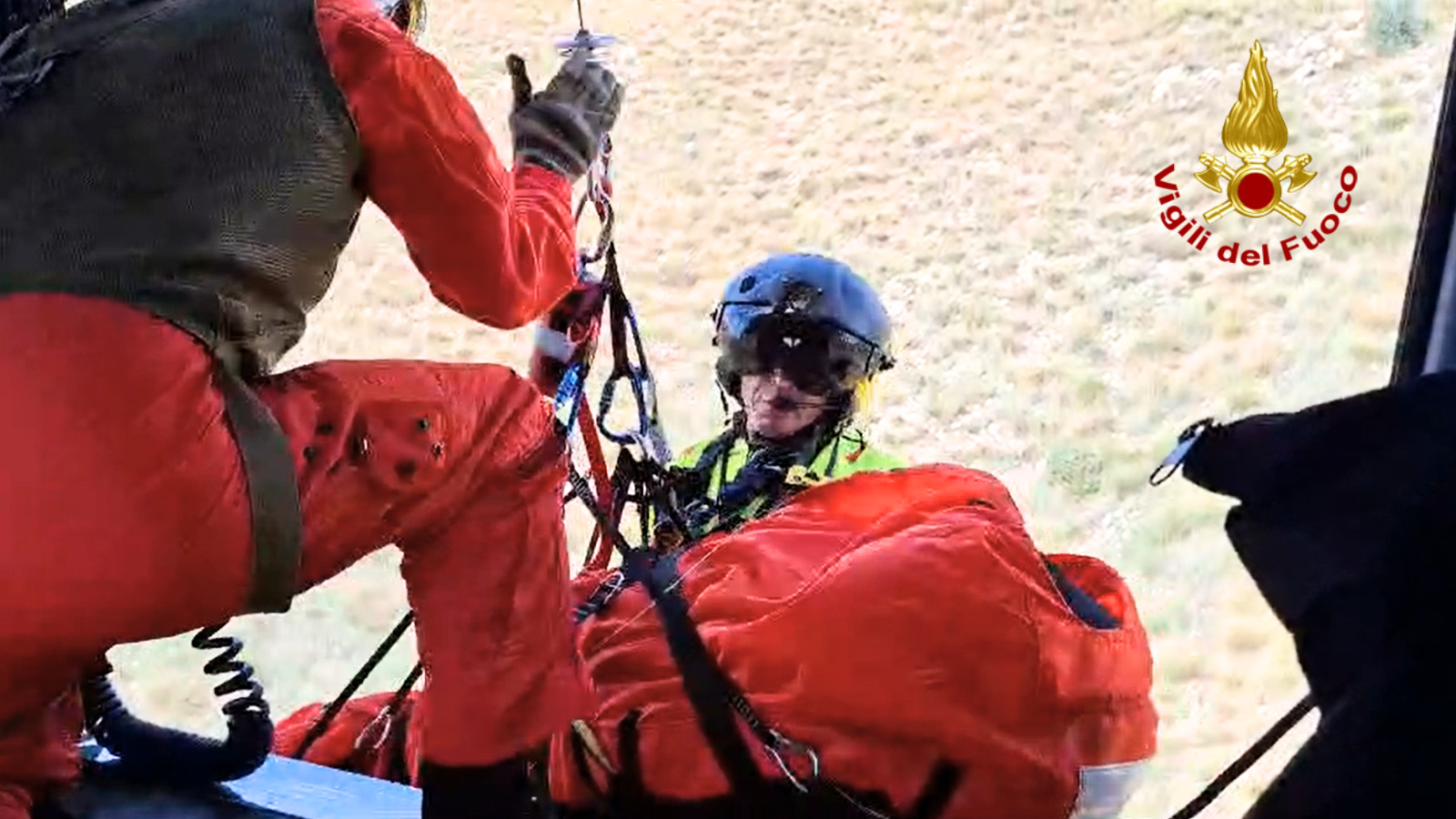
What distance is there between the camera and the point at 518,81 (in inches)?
51.8

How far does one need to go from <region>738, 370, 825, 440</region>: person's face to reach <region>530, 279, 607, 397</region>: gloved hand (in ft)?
1.04

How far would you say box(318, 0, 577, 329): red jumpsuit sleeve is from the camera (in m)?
1.07

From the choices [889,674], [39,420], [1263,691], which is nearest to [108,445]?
[39,420]

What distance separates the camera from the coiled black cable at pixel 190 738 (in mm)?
1395

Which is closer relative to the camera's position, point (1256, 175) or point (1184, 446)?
point (1184, 446)

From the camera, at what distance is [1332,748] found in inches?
33.8

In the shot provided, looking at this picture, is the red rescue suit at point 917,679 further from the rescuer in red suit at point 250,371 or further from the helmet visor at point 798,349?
A: the helmet visor at point 798,349

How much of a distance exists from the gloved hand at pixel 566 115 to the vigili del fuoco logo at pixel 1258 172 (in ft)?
1.97

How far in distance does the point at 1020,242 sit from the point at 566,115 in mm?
691

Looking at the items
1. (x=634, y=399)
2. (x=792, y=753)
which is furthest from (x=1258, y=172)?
(x=792, y=753)

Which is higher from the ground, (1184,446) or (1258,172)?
(1258,172)

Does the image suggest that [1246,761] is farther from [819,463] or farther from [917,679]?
[819,463]

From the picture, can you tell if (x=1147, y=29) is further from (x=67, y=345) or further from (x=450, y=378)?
(x=67, y=345)

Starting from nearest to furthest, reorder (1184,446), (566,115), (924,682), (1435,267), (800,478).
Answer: (1184,446)
(924,682)
(566,115)
(1435,267)
(800,478)
